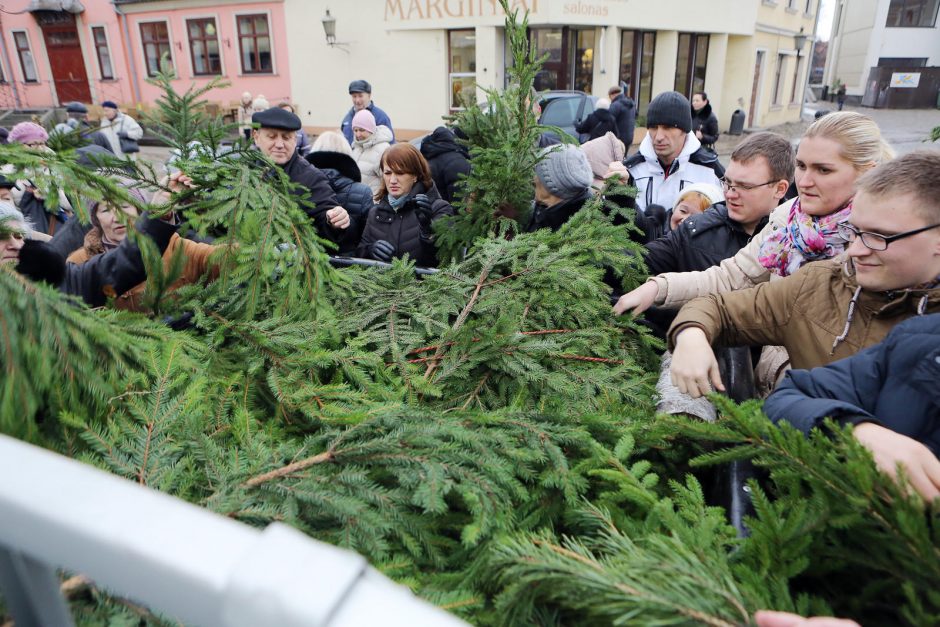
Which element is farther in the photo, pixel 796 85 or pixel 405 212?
pixel 796 85

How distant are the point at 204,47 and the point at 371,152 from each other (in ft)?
59.8

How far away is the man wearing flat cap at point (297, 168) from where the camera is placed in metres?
3.94

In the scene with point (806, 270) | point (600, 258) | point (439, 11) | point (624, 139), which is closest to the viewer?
point (806, 270)

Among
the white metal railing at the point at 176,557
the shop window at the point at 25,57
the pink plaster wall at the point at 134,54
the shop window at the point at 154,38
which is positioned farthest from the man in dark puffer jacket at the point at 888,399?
the shop window at the point at 25,57

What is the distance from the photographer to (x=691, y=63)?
2173 centimetres

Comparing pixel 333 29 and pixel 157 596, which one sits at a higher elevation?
pixel 333 29

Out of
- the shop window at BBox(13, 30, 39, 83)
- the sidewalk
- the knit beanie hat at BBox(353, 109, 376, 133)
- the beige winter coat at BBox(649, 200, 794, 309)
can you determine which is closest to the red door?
the shop window at BBox(13, 30, 39, 83)

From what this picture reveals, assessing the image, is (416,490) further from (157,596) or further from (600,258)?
(600,258)

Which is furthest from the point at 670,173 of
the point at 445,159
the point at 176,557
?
the point at 176,557

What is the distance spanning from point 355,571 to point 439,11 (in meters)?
19.0

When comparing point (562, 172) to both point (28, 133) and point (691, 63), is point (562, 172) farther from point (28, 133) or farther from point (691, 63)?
point (691, 63)

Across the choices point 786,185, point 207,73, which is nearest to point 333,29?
point 207,73

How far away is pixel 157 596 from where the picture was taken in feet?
1.87

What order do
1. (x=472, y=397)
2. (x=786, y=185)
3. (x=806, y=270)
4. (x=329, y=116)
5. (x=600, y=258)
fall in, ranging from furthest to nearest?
(x=329, y=116)
(x=786, y=185)
(x=600, y=258)
(x=806, y=270)
(x=472, y=397)
